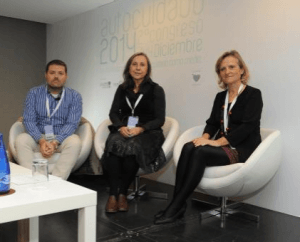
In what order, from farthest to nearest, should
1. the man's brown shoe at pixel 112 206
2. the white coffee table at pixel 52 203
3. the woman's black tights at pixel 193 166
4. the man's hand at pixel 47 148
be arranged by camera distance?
the man's hand at pixel 47 148
the man's brown shoe at pixel 112 206
the woman's black tights at pixel 193 166
the white coffee table at pixel 52 203

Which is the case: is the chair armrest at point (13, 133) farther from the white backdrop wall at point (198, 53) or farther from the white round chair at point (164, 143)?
the white backdrop wall at point (198, 53)

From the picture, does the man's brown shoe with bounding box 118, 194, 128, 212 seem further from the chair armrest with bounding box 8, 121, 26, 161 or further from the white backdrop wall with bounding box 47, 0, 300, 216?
the chair armrest with bounding box 8, 121, 26, 161

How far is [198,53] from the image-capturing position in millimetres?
3797

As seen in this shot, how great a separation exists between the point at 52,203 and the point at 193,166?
1.44 m

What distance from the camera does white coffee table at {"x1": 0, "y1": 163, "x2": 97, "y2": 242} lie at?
134 cm

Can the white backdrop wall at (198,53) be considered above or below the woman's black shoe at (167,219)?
above

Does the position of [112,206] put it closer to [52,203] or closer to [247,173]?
[247,173]

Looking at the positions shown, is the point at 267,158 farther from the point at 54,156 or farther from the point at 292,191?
the point at 54,156

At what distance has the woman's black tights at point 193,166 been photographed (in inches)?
105

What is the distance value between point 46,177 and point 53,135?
1.72 m

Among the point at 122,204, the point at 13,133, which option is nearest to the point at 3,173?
the point at 122,204

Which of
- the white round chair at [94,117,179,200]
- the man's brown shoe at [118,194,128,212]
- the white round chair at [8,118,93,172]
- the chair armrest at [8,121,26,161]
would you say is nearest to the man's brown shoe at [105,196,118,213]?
the man's brown shoe at [118,194,128,212]

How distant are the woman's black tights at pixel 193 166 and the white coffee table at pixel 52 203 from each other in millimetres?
1203

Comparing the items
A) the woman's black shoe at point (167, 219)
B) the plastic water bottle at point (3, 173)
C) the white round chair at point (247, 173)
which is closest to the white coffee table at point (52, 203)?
the plastic water bottle at point (3, 173)
